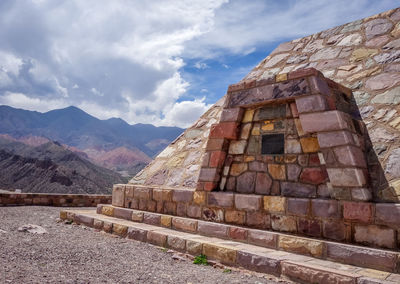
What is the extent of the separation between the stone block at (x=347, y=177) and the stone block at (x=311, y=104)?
814mm

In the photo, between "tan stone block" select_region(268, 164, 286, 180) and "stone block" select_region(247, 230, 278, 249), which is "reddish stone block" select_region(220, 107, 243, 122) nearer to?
"tan stone block" select_region(268, 164, 286, 180)

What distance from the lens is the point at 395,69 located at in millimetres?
4746

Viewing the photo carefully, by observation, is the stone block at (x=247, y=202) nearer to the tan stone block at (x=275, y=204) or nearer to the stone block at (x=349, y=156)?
the tan stone block at (x=275, y=204)

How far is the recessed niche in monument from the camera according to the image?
4512 mm

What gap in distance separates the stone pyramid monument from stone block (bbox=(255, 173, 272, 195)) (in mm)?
15

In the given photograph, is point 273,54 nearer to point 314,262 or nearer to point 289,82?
point 289,82

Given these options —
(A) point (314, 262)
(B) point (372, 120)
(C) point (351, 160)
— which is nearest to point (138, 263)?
(A) point (314, 262)

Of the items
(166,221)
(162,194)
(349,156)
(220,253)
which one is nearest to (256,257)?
(220,253)

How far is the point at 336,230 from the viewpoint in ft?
12.0

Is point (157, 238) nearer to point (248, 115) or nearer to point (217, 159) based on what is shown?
point (217, 159)

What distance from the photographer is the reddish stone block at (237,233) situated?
14.3 feet

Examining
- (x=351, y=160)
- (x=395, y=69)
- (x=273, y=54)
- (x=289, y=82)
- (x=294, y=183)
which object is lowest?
(x=294, y=183)

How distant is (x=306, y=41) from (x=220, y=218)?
427 cm

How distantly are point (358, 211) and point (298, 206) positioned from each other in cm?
72
